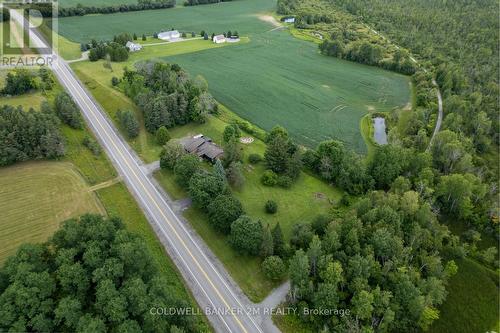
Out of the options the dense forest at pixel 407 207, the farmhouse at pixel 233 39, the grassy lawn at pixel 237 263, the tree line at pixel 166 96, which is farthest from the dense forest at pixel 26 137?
the farmhouse at pixel 233 39

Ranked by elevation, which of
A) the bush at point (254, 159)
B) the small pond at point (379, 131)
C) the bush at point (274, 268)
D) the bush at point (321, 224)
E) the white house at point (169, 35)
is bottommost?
the bush at point (274, 268)

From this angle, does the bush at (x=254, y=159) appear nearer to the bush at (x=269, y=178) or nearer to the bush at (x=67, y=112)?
the bush at (x=269, y=178)

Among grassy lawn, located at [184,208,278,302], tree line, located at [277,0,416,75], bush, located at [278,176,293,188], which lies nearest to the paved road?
grassy lawn, located at [184,208,278,302]

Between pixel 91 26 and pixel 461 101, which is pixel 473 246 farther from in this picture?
pixel 91 26

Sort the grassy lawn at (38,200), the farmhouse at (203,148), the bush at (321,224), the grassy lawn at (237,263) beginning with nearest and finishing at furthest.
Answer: the grassy lawn at (237,263), the grassy lawn at (38,200), the bush at (321,224), the farmhouse at (203,148)

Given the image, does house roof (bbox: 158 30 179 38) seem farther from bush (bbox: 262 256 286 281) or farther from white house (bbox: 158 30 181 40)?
bush (bbox: 262 256 286 281)

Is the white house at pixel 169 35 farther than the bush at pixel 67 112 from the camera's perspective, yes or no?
Yes

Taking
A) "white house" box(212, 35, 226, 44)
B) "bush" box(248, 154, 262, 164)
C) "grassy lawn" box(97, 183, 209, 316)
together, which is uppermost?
"white house" box(212, 35, 226, 44)
